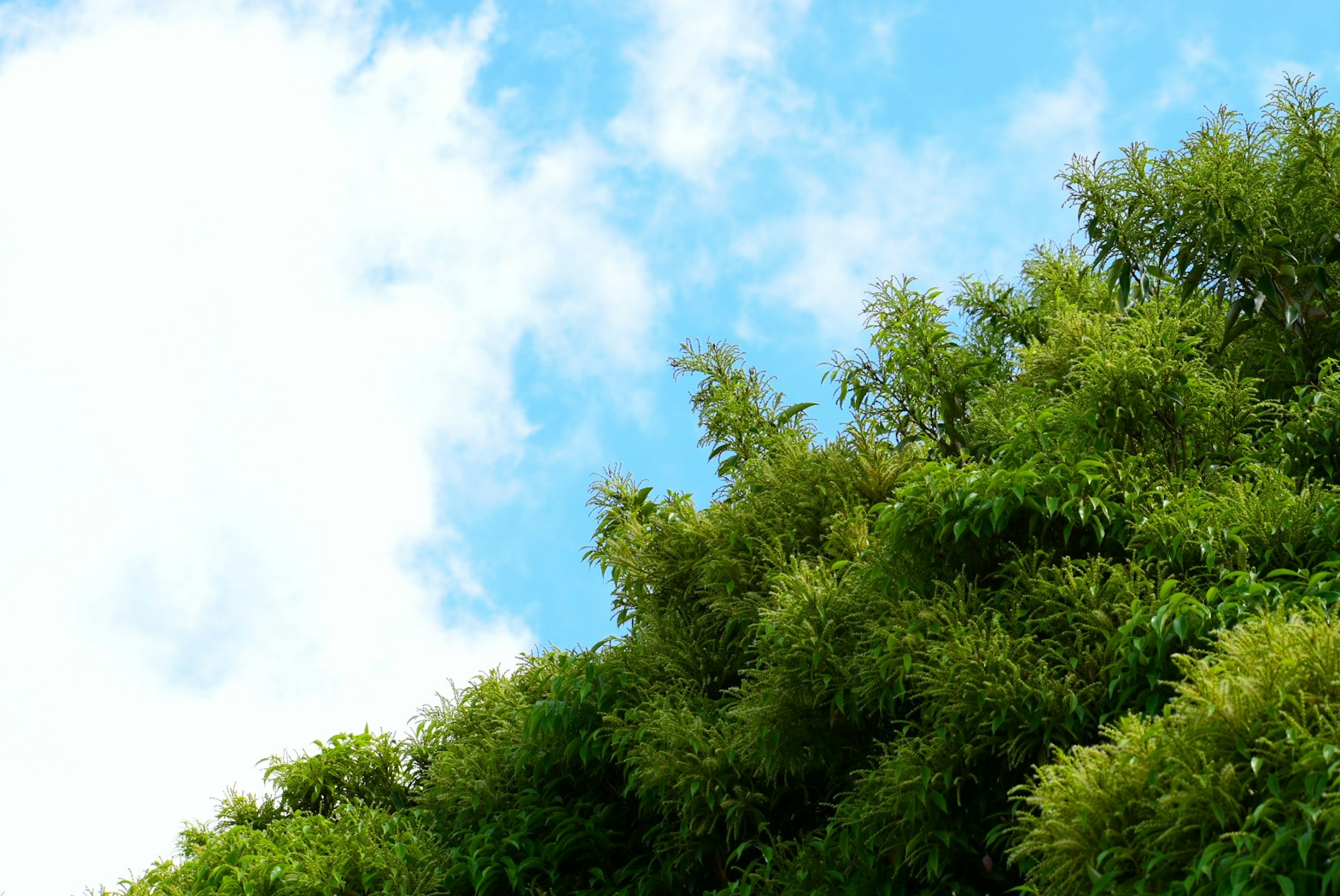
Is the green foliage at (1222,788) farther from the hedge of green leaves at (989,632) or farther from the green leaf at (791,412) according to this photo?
the green leaf at (791,412)

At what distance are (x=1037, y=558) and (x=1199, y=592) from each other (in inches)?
18.3

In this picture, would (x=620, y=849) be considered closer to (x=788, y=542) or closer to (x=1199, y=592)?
(x=788, y=542)

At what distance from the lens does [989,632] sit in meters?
3.56

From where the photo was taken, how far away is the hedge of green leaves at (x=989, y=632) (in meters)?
2.69

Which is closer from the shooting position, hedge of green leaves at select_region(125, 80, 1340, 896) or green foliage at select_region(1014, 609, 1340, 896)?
green foliage at select_region(1014, 609, 1340, 896)

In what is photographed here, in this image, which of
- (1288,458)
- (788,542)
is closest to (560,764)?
(788,542)

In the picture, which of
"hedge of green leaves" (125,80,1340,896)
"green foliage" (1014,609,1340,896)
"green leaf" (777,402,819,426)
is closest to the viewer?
"green foliage" (1014,609,1340,896)

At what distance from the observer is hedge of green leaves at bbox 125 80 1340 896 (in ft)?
8.84

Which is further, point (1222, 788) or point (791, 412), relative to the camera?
point (791, 412)

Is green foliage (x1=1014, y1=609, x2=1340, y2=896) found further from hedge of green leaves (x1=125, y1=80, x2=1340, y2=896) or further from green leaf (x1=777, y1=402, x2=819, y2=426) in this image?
green leaf (x1=777, y1=402, x2=819, y2=426)

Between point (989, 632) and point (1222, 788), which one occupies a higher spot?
point (989, 632)

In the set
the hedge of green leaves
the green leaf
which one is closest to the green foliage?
the hedge of green leaves

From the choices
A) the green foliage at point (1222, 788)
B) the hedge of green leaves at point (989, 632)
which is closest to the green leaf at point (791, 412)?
the hedge of green leaves at point (989, 632)

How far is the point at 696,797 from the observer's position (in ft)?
14.1
